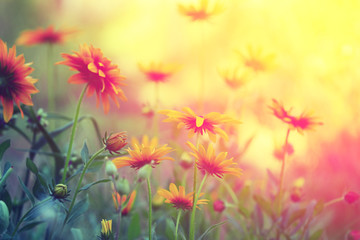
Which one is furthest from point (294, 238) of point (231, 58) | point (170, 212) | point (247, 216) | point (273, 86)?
point (231, 58)

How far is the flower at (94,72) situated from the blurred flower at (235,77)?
A: 37 centimetres

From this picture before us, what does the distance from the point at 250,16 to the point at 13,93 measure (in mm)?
1446

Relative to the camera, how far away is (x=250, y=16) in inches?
67.3

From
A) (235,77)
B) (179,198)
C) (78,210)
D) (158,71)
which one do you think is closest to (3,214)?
(78,210)

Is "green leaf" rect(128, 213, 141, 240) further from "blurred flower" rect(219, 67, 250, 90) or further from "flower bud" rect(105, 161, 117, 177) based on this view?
"blurred flower" rect(219, 67, 250, 90)

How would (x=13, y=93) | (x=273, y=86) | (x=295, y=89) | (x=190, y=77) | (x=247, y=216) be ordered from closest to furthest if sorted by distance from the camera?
(x=13, y=93), (x=247, y=216), (x=295, y=89), (x=273, y=86), (x=190, y=77)

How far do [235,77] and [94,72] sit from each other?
416 mm

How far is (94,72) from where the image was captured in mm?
444

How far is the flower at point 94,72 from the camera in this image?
44cm

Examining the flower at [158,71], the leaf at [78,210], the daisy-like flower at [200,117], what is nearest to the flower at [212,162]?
the daisy-like flower at [200,117]

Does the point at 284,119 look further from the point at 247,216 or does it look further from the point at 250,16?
the point at 250,16

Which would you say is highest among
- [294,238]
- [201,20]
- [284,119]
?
[201,20]

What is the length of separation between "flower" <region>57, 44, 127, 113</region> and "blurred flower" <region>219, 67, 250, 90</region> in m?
0.37

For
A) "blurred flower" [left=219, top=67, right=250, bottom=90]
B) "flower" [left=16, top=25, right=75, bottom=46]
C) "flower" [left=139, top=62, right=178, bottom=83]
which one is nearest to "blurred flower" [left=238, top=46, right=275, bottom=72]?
"blurred flower" [left=219, top=67, right=250, bottom=90]
